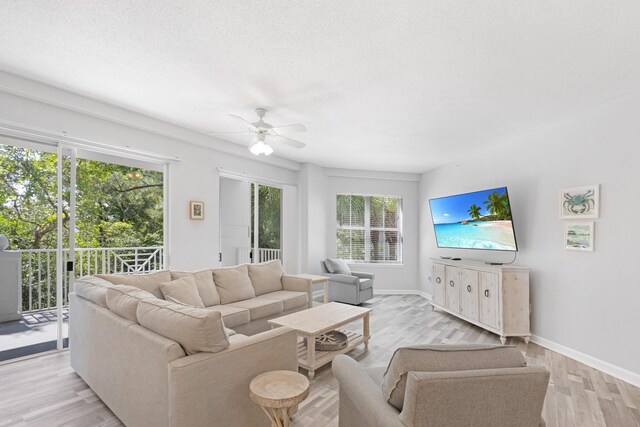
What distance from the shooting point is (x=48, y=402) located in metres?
2.30

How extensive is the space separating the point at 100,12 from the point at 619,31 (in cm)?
325

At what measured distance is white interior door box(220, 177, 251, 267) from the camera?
5.36 meters

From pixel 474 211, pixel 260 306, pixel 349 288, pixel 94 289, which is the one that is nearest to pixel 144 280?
pixel 94 289

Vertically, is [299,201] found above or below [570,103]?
below

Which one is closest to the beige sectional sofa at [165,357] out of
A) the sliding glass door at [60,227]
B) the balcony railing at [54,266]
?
the sliding glass door at [60,227]

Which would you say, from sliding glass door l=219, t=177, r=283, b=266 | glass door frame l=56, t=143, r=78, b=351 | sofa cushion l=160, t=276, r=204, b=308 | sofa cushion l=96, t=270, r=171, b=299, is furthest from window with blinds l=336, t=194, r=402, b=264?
glass door frame l=56, t=143, r=78, b=351

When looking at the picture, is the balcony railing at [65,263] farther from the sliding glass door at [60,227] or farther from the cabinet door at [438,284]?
the cabinet door at [438,284]

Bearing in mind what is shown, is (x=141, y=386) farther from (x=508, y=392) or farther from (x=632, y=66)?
(x=632, y=66)

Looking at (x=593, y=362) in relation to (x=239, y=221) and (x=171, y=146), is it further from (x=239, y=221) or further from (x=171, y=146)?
(x=171, y=146)

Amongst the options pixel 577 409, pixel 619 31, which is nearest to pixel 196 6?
pixel 619 31

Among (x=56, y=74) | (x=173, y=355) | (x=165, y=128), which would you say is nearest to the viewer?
(x=173, y=355)

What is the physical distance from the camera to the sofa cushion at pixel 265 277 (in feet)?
13.6

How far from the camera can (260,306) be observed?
3.52 m

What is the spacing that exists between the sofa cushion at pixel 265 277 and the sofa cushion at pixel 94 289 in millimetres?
1766
